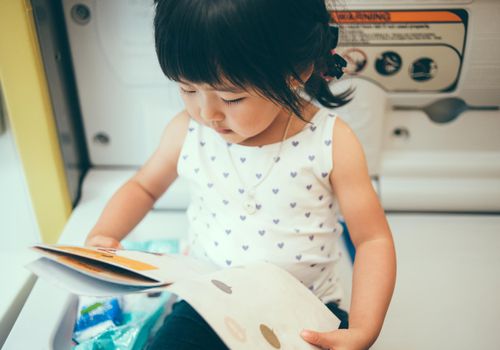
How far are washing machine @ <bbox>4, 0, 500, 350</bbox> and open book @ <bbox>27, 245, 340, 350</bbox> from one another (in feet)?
0.62

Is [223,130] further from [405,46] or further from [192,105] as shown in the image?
[405,46]

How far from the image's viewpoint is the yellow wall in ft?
2.46

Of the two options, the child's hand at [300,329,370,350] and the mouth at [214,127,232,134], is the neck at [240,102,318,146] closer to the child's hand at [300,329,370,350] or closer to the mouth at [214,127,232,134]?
the mouth at [214,127,232,134]

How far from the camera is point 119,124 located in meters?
0.93

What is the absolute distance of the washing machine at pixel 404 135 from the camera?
73 cm

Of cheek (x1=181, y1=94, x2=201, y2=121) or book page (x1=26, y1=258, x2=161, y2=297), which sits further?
cheek (x1=181, y1=94, x2=201, y2=121)

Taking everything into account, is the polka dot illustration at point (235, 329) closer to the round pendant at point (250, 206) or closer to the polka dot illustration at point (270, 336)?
the polka dot illustration at point (270, 336)

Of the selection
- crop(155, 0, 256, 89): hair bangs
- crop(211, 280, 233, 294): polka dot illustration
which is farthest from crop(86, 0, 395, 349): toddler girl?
crop(211, 280, 233, 294): polka dot illustration

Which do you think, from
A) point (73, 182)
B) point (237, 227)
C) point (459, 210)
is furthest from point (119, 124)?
point (459, 210)

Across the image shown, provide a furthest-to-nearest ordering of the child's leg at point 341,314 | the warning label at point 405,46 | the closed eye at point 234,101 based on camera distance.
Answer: the warning label at point 405,46, the child's leg at point 341,314, the closed eye at point 234,101

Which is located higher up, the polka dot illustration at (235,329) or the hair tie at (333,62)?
the hair tie at (333,62)

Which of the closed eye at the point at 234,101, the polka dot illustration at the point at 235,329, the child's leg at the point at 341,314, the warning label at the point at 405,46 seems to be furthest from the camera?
the warning label at the point at 405,46

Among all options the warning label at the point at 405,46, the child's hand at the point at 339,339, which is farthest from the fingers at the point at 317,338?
the warning label at the point at 405,46

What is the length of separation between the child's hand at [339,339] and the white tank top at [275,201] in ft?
0.42
